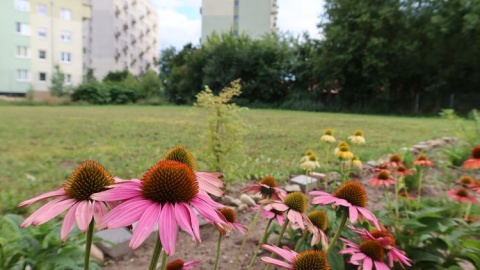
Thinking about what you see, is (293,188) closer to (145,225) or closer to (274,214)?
(274,214)

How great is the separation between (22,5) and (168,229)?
3581cm

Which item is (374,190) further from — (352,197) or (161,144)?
(161,144)

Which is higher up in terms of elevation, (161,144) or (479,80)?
(479,80)

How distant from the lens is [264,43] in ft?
73.0

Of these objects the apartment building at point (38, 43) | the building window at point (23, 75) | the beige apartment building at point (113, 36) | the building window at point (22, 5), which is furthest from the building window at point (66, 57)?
the beige apartment building at point (113, 36)

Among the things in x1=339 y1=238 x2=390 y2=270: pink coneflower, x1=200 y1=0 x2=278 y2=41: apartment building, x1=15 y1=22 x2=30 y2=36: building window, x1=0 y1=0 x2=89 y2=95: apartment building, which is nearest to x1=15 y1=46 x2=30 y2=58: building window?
x1=0 y1=0 x2=89 y2=95: apartment building

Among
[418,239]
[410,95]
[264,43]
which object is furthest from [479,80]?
[418,239]

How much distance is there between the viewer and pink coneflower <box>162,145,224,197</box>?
696mm

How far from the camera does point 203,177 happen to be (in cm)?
75

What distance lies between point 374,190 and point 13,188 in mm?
2907

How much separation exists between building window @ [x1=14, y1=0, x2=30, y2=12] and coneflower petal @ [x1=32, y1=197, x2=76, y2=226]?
115ft

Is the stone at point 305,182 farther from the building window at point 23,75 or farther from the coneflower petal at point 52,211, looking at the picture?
the building window at point 23,75

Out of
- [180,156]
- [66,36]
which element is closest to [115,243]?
[180,156]

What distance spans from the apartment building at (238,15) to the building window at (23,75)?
66.4ft
